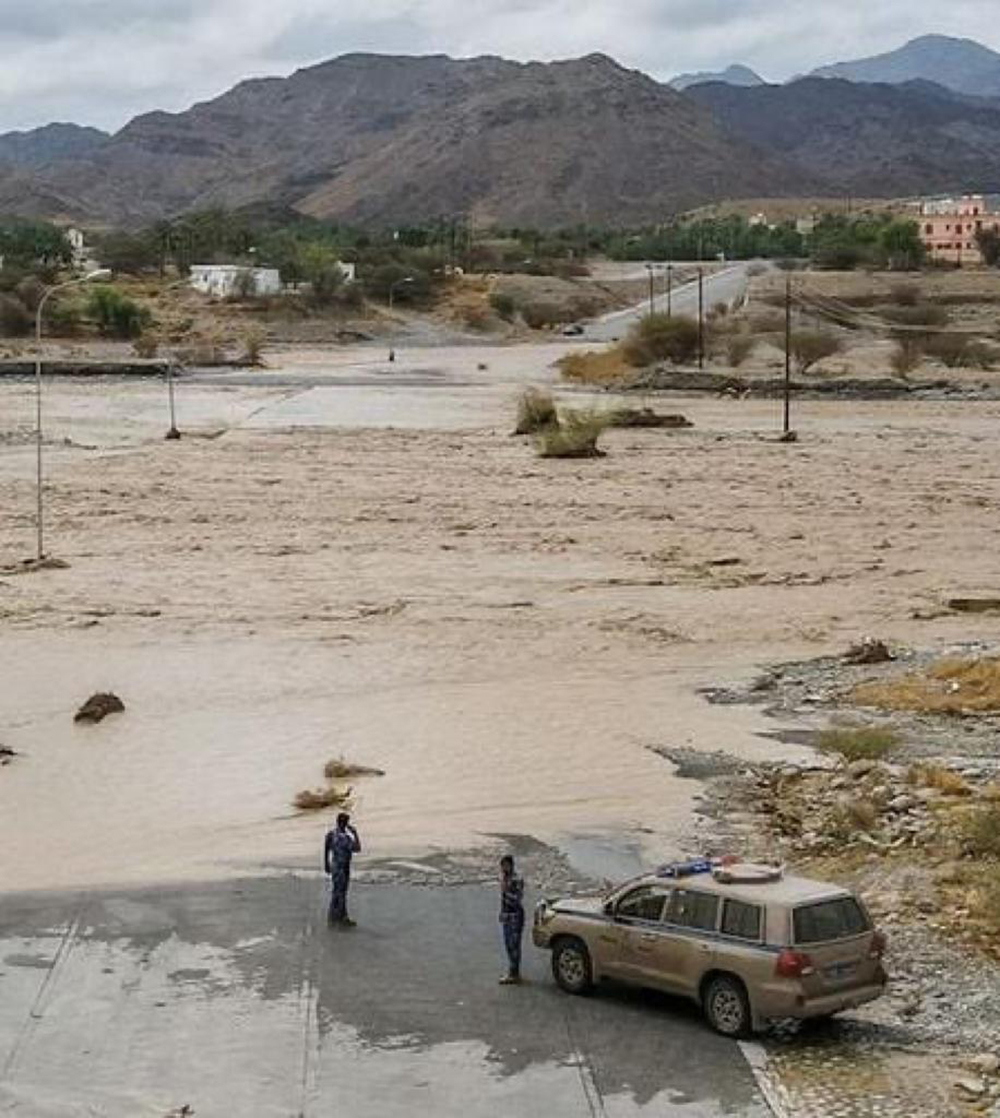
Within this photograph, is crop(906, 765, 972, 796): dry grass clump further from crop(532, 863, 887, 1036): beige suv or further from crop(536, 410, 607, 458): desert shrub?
crop(536, 410, 607, 458): desert shrub

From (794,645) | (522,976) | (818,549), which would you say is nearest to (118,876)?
(522,976)

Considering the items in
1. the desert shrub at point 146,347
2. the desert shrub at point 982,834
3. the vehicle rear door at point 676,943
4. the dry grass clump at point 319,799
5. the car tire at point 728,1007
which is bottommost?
the desert shrub at point 146,347

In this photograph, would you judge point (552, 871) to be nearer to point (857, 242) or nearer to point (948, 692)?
point (948, 692)

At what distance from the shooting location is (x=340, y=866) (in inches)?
747

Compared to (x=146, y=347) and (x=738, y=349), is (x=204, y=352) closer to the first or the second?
(x=146, y=347)

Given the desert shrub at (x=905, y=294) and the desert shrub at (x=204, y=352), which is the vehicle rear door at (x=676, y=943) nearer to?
the desert shrub at (x=204, y=352)

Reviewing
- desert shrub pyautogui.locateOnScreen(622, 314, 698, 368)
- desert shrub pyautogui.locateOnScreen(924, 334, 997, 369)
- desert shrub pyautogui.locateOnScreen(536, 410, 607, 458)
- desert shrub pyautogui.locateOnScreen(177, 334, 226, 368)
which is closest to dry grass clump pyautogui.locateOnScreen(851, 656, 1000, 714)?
desert shrub pyautogui.locateOnScreen(536, 410, 607, 458)

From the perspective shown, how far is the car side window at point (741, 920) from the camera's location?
1545 centimetres

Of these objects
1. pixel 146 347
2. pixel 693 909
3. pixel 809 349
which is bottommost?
pixel 146 347

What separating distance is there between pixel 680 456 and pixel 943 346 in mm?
44036

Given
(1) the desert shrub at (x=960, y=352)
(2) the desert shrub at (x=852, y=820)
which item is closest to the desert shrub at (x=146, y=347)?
(1) the desert shrub at (x=960, y=352)

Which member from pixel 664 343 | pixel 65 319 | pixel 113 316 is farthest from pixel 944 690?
pixel 65 319

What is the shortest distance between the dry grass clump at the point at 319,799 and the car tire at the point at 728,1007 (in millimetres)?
9146

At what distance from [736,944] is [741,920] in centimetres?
18
